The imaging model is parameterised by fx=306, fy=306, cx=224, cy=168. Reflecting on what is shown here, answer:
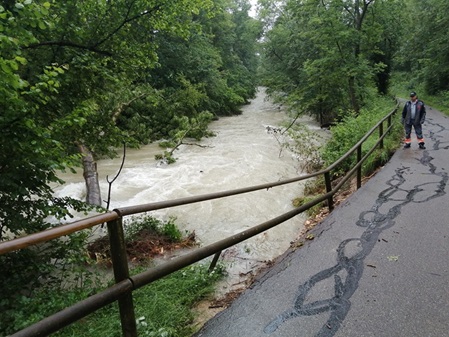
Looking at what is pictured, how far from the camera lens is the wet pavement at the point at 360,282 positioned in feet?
8.53

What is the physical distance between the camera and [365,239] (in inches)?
165

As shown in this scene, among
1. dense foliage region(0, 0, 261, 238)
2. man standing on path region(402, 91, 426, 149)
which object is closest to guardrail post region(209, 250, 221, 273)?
dense foliage region(0, 0, 261, 238)

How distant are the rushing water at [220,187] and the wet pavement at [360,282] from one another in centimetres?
137

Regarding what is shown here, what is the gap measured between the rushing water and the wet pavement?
4.50 feet

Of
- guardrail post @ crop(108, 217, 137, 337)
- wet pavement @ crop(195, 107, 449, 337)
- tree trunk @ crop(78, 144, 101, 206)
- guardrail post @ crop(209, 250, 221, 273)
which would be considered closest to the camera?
guardrail post @ crop(108, 217, 137, 337)

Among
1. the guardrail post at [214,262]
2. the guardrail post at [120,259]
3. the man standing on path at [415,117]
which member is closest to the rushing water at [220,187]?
the guardrail post at [214,262]

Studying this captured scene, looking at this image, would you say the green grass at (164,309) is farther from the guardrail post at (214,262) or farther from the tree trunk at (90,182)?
the tree trunk at (90,182)

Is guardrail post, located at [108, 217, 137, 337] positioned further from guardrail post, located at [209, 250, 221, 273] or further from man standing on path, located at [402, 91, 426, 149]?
man standing on path, located at [402, 91, 426, 149]

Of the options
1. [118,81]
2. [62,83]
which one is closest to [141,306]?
[62,83]

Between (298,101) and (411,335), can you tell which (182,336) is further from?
(298,101)

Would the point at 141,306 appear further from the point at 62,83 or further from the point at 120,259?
the point at 62,83

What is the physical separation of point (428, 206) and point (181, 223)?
5.05 metres

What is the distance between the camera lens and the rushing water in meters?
6.30

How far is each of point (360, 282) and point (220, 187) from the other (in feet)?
23.4
